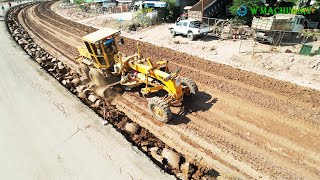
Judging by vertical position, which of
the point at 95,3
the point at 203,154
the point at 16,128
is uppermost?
the point at 95,3

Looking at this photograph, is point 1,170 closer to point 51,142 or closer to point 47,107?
point 51,142

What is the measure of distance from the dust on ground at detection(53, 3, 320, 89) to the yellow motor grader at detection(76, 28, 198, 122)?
5948mm

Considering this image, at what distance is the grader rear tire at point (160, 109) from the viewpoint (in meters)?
8.42

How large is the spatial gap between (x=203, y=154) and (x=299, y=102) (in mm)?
5356

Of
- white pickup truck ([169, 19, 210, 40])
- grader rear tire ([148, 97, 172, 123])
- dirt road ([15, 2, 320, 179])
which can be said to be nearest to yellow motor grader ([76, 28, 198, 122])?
grader rear tire ([148, 97, 172, 123])

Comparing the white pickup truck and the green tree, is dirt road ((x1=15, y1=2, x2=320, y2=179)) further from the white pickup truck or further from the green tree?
the green tree

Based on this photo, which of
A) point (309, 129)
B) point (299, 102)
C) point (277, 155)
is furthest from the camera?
point (299, 102)

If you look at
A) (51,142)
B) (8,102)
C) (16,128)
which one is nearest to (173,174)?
(51,142)

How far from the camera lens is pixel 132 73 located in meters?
10.3

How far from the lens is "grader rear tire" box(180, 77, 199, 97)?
31.3ft

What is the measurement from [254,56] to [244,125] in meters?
7.54

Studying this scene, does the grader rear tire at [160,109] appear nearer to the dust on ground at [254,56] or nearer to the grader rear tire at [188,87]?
the grader rear tire at [188,87]

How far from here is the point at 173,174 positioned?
21.8 ft

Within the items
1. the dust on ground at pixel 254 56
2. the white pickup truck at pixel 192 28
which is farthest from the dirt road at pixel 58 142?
the white pickup truck at pixel 192 28
